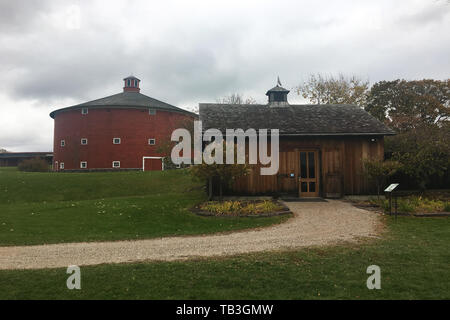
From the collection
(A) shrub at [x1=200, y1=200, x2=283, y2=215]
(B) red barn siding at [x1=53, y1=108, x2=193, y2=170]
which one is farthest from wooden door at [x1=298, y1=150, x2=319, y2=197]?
(B) red barn siding at [x1=53, y1=108, x2=193, y2=170]

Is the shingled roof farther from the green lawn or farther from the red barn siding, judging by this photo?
the red barn siding

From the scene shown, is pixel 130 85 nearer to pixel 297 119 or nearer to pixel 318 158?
pixel 297 119

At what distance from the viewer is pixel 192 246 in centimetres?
780

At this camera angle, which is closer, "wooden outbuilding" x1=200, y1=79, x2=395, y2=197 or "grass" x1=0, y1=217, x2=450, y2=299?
"grass" x1=0, y1=217, x2=450, y2=299

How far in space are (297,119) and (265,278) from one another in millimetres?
14152

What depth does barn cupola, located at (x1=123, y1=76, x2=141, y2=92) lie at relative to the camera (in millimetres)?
44781

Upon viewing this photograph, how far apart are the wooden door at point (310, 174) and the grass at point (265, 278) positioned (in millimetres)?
9440

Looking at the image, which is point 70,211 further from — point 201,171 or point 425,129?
point 425,129

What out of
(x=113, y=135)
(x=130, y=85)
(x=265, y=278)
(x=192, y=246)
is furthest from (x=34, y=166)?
(x=265, y=278)

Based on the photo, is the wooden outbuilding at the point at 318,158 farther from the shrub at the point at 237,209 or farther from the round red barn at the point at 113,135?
the round red barn at the point at 113,135

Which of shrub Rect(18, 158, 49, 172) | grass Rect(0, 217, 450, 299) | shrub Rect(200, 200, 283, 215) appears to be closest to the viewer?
grass Rect(0, 217, 450, 299)

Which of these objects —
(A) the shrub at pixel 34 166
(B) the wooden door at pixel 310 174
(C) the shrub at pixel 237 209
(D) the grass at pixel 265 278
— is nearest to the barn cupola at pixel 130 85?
(A) the shrub at pixel 34 166

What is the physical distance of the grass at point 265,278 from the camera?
14.8 feet

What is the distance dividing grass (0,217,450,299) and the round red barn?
3068 centimetres
